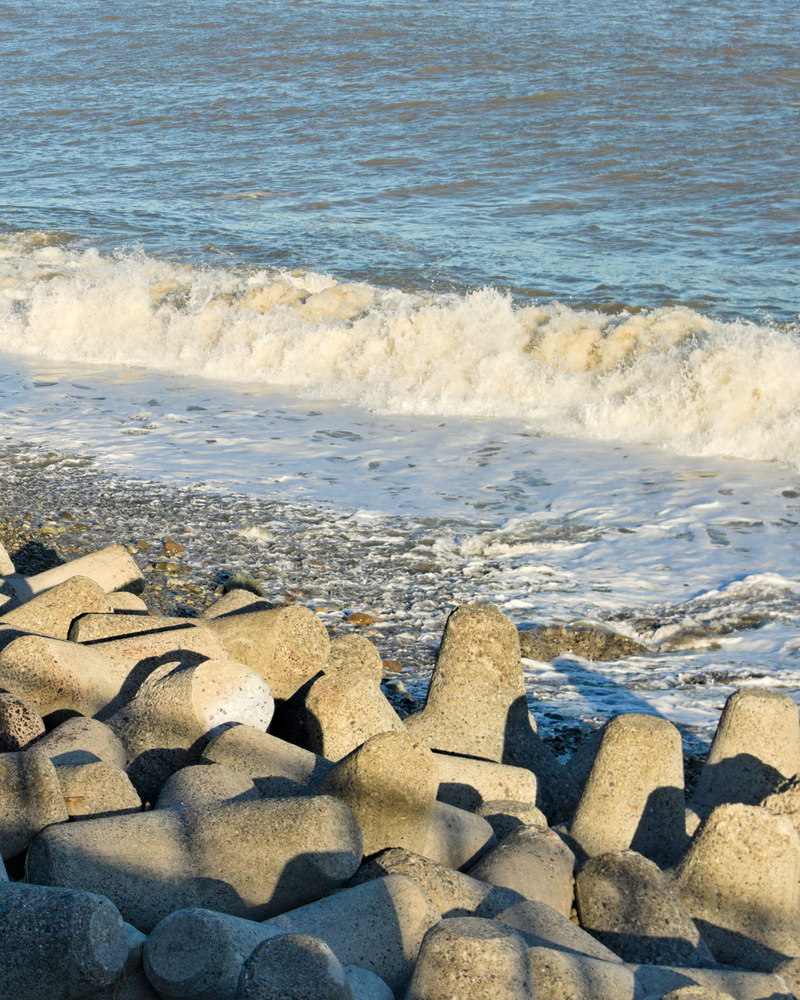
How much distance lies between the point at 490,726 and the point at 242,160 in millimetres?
14313

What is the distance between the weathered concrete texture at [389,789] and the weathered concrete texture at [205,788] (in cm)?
23

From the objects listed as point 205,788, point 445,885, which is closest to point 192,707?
point 205,788

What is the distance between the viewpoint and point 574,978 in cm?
229

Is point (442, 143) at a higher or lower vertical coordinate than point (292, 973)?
higher

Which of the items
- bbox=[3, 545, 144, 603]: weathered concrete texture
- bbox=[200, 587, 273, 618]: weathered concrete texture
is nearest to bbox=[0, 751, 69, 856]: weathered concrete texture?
bbox=[200, 587, 273, 618]: weathered concrete texture

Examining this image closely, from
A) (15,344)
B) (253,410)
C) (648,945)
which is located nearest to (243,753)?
(648,945)

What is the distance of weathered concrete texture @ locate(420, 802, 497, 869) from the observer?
2984 millimetres

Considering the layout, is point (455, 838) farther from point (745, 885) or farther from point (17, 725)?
point (17, 725)

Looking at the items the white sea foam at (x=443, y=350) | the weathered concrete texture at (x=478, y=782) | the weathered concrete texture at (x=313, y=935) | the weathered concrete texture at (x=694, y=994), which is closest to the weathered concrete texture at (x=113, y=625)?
the weathered concrete texture at (x=478, y=782)

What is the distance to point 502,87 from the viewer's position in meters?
18.8

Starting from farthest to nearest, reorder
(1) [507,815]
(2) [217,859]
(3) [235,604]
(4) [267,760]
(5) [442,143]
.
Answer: (5) [442,143], (3) [235,604], (1) [507,815], (4) [267,760], (2) [217,859]

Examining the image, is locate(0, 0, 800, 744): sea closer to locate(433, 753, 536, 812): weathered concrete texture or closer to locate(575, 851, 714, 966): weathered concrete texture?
locate(433, 753, 536, 812): weathered concrete texture

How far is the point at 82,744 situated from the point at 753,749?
1.86 meters

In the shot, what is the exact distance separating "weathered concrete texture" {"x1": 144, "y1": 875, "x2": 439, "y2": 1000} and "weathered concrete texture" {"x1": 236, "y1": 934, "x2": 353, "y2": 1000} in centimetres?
12
